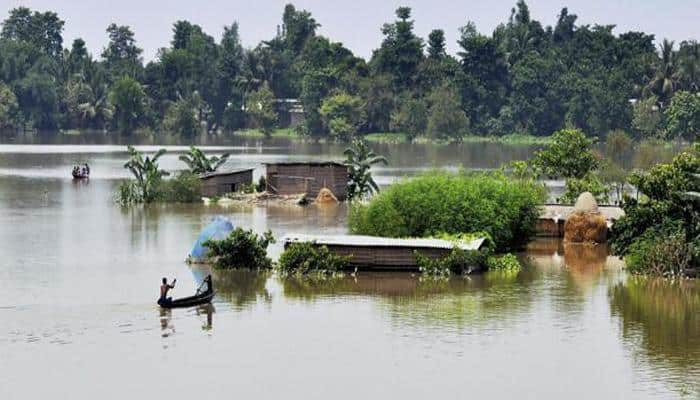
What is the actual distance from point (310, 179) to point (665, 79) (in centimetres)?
8440

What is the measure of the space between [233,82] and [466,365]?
493 ft

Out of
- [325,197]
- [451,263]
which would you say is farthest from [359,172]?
[451,263]

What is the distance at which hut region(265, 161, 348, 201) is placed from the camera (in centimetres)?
7212

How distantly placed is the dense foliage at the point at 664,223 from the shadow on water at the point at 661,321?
0.77 m

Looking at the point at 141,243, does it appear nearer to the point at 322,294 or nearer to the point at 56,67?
the point at 322,294

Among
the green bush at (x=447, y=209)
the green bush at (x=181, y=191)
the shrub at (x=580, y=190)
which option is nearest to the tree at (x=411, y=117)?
the green bush at (x=181, y=191)

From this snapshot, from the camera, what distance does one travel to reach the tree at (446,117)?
158 metres

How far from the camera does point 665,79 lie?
490ft

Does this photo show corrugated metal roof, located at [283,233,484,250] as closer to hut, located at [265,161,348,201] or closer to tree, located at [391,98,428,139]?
hut, located at [265,161,348,201]

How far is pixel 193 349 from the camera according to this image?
36031 mm

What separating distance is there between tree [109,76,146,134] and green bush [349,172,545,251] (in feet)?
408

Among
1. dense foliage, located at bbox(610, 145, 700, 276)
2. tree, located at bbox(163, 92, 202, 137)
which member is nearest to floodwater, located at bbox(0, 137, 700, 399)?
dense foliage, located at bbox(610, 145, 700, 276)

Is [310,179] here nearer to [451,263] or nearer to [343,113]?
[451,263]

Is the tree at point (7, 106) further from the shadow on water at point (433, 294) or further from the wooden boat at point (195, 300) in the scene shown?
the wooden boat at point (195, 300)
